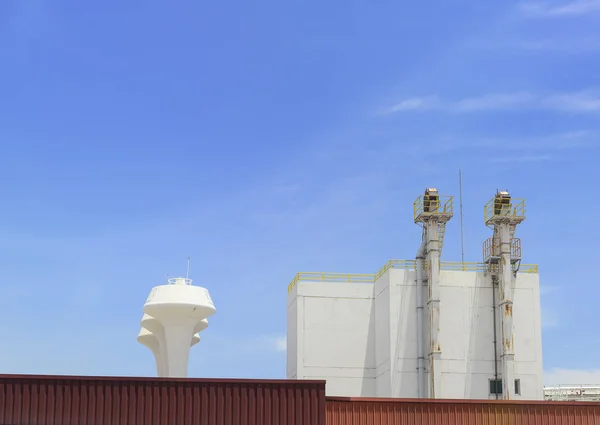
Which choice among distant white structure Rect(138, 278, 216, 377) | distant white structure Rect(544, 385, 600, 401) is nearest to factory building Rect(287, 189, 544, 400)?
distant white structure Rect(138, 278, 216, 377)

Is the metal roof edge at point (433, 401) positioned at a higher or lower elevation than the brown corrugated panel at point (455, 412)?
higher

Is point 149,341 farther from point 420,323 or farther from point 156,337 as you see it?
point 420,323

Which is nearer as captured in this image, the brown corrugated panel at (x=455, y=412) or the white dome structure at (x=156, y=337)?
the brown corrugated panel at (x=455, y=412)

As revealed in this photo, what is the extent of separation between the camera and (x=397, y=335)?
2073 inches

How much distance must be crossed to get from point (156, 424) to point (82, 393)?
2875 millimetres

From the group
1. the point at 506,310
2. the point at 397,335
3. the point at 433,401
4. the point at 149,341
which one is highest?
the point at 149,341

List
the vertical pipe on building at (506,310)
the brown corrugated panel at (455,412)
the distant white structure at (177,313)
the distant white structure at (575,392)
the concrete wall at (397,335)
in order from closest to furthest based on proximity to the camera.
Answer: the brown corrugated panel at (455,412)
the distant white structure at (177,313)
the vertical pipe on building at (506,310)
the concrete wall at (397,335)
the distant white structure at (575,392)

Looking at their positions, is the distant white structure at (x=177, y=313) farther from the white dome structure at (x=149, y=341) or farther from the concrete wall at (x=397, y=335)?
the white dome structure at (x=149, y=341)

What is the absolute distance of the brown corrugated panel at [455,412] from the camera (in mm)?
36375

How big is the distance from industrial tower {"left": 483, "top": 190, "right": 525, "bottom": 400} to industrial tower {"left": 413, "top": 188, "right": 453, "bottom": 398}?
9.41ft

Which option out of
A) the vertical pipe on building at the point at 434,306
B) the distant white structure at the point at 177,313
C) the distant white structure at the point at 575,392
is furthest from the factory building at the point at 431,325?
the distant white structure at the point at 575,392

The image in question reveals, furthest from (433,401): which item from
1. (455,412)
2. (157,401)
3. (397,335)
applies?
(397,335)

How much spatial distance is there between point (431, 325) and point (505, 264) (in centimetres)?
545

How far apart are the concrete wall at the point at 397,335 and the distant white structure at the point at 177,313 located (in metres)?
6.94
